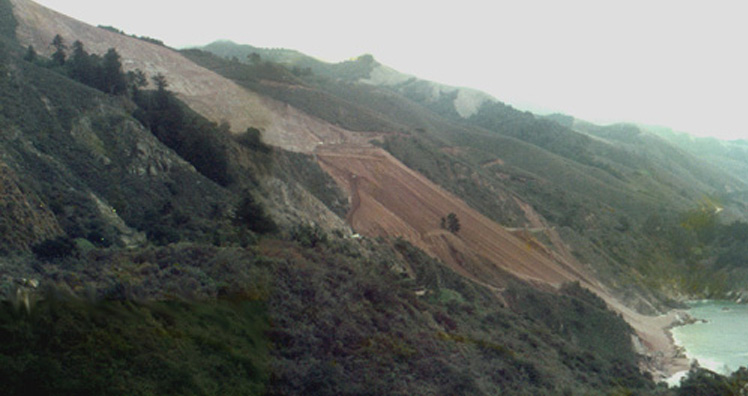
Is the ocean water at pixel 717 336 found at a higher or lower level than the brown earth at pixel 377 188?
lower

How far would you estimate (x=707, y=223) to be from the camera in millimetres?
55125

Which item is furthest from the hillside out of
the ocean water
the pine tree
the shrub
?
the ocean water

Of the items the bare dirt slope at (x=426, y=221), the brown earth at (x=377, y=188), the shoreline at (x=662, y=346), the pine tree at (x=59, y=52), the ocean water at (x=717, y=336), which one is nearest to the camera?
the shoreline at (x=662, y=346)

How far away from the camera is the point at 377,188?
34812mm

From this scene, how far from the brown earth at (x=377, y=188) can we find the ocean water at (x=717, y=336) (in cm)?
141

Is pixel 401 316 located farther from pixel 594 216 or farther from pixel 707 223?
pixel 707 223

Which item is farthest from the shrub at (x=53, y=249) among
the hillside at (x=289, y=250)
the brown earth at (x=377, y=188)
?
the brown earth at (x=377, y=188)

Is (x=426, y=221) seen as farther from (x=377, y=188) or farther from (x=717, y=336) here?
(x=717, y=336)

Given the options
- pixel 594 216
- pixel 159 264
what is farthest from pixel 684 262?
pixel 159 264

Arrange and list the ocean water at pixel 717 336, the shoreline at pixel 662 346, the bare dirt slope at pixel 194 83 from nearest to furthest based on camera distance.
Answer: the shoreline at pixel 662 346
the ocean water at pixel 717 336
the bare dirt slope at pixel 194 83

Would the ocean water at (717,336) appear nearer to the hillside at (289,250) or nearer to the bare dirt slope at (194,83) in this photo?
the hillside at (289,250)

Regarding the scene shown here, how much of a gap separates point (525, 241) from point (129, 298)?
31379 millimetres

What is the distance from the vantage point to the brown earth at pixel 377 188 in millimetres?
30609

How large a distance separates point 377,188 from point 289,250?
19.0m
